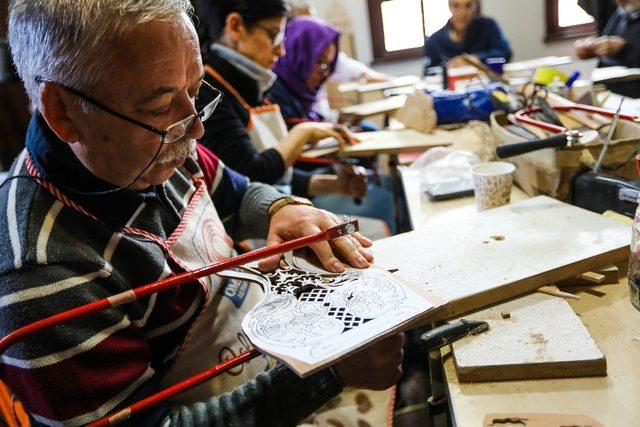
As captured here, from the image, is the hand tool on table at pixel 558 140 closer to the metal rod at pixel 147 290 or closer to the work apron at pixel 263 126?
the metal rod at pixel 147 290

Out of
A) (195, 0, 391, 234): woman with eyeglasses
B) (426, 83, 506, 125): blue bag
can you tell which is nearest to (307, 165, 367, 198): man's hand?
(195, 0, 391, 234): woman with eyeglasses

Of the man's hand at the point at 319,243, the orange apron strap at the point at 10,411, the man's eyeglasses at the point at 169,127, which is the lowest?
the orange apron strap at the point at 10,411

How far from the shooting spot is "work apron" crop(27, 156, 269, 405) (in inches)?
39.7

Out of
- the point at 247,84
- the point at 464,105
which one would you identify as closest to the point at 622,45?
the point at 464,105

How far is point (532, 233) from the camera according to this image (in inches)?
41.3

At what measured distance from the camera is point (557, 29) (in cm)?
579

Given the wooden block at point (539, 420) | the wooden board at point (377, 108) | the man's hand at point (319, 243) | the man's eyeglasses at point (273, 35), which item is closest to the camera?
the wooden block at point (539, 420)

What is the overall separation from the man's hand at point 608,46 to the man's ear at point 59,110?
3.18 meters

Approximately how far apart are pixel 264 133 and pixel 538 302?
1.47 metres

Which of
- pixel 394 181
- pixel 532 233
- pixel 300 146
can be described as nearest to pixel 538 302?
pixel 532 233

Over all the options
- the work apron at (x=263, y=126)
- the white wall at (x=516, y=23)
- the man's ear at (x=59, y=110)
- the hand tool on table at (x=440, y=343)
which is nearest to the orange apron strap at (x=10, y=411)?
the man's ear at (x=59, y=110)

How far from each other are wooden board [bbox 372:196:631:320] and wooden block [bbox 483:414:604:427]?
21cm

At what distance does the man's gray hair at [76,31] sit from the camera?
779 millimetres

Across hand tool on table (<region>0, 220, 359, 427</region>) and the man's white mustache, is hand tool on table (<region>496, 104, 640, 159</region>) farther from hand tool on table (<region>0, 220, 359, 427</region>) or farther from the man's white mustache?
the man's white mustache
